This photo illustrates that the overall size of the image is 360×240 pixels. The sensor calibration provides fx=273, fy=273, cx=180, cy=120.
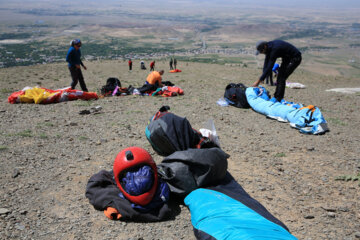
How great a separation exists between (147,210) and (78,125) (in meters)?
3.69

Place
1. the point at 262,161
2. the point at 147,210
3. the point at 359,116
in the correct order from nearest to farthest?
the point at 147,210
the point at 262,161
the point at 359,116

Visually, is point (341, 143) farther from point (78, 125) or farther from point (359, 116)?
point (78, 125)

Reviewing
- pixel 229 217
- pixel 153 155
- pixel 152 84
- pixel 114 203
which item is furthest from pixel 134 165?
pixel 152 84

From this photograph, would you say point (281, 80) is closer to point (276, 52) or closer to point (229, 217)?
point (276, 52)

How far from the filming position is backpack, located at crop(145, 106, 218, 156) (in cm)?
438

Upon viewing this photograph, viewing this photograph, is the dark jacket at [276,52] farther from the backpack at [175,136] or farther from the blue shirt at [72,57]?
the blue shirt at [72,57]

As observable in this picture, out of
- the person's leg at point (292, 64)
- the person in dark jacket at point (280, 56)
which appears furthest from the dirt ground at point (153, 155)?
the person's leg at point (292, 64)

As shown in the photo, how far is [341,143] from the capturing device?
5.56 metres

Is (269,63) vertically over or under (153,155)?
over

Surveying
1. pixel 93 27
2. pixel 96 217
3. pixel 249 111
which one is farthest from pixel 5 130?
pixel 93 27

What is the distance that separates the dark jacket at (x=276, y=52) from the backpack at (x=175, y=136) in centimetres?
359

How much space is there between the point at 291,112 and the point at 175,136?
3571 millimetres

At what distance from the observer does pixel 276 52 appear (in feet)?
23.5

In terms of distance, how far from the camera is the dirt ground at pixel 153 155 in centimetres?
315
